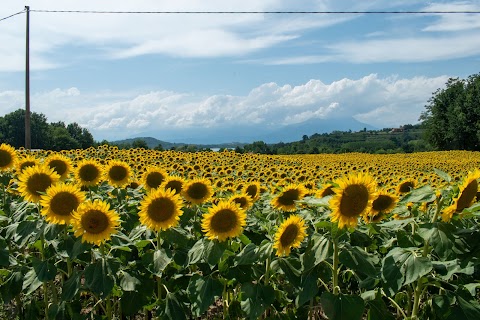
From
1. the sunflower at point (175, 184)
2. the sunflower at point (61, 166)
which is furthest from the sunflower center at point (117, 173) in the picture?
the sunflower at point (175, 184)

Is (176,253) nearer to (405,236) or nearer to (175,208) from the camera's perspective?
(175,208)

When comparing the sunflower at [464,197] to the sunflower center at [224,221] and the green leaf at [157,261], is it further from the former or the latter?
the green leaf at [157,261]

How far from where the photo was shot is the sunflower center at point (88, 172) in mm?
4070

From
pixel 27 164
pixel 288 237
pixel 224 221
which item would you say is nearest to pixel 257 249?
pixel 288 237

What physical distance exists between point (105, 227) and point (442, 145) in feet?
205

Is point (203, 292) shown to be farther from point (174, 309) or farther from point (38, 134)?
point (38, 134)

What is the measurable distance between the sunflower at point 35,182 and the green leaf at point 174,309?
1297mm

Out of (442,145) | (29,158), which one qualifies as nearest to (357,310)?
(29,158)

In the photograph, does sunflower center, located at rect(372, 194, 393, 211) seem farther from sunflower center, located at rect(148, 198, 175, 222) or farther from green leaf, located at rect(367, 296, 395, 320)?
sunflower center, located at rect(148, 198, 175, 222)

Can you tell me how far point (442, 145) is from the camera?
2363 inches

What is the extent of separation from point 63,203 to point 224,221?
1.06m

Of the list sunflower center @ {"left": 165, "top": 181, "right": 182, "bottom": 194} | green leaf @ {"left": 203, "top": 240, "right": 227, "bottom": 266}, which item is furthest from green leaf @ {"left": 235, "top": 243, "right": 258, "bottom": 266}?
sunflower center @ {"left": 165, "top": 181, "right": 182, "bottom": 194}

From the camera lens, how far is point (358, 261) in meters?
2.62

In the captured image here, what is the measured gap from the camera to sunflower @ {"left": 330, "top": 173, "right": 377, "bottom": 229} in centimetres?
255
